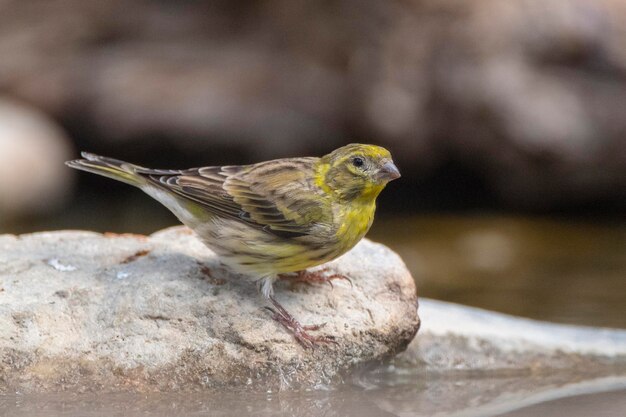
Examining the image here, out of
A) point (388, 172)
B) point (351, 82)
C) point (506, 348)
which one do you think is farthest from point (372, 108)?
point (388, 172)

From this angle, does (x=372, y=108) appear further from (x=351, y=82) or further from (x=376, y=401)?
(x=376, y=401)

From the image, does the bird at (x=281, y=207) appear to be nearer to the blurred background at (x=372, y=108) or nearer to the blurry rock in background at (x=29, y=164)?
the blurred background at (x=372, y=108)

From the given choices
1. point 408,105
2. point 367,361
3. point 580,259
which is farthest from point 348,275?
point 408,105

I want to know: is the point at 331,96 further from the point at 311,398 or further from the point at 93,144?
the point at 311,398

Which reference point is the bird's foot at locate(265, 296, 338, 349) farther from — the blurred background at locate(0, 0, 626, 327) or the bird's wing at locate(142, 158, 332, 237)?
the blurred background at locate(0, 0, 626, 327)

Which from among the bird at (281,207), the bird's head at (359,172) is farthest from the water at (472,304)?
the bird's head at (359,172)

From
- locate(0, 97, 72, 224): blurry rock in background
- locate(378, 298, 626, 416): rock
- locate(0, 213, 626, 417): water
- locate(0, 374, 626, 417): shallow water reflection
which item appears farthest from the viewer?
locate(0, 97, 72, 224): blurry rock in background

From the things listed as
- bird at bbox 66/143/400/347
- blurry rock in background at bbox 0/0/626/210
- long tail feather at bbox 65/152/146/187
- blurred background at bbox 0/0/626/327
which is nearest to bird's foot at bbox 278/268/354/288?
bird at bbox 66/143/400/347

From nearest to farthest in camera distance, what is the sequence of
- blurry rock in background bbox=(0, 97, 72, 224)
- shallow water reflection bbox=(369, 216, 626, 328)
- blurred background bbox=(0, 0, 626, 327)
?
shallow water reflection bbox=(369, 216, 626, 328)
blurred background bbox=(0, 0, 626, 327)
blurry rock in background bbox=(0, 97, 72, 224)
